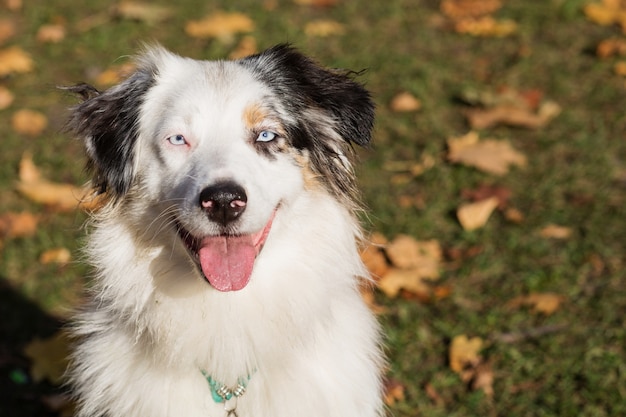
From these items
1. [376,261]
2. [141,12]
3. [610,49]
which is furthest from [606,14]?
[141,12]

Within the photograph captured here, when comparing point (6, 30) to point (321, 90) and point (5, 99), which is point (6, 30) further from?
point (321, 90)

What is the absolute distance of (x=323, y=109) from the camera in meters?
3.54

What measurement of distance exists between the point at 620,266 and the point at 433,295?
1212mm

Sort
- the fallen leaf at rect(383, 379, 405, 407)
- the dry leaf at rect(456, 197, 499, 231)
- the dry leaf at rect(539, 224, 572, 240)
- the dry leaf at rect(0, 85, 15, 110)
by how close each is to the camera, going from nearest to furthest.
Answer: the fallen leaf at rect(383, 379, 405, 407) → the dry leaf at rect(539, 224, 572, 240) → the dry leaf at rect(456, 197, 499, 231) → the dry leaf at rect(0, 85, 15, 110)

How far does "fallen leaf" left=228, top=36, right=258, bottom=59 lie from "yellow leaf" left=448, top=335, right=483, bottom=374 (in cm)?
385

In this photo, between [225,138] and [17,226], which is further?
[17,226]

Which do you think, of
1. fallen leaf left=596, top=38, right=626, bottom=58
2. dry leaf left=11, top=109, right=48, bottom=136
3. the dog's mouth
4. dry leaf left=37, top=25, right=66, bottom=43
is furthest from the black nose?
dry leaf left=37, top=25, right=66, bottom=43

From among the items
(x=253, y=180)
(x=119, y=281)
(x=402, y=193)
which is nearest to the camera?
(x=253, y=180)

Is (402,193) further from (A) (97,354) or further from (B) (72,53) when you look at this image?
(B) (72,53)

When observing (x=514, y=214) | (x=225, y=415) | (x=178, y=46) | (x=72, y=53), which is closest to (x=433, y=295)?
(x=514, y=214)

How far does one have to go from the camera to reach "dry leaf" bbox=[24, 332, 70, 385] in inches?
185

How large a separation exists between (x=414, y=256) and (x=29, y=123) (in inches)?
141

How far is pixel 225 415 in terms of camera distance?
3361mm

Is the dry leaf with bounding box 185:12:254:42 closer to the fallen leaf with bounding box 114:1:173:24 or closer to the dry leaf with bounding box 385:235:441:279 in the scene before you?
the fallen leaf with bounding box 114:1:173:24
